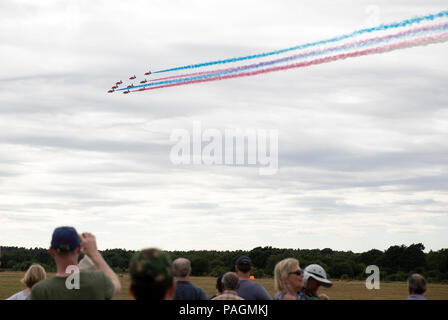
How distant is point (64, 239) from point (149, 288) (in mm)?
2848

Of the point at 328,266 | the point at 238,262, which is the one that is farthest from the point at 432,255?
the point at 238,262

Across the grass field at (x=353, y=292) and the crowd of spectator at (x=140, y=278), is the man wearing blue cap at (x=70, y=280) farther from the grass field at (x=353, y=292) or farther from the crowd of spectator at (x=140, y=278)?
the grass field at (x=353, y=292)

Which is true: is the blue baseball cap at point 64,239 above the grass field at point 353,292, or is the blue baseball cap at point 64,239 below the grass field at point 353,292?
above

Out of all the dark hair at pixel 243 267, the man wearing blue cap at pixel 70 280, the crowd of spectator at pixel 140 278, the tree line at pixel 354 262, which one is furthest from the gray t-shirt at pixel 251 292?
the tree line at pixel 354 262

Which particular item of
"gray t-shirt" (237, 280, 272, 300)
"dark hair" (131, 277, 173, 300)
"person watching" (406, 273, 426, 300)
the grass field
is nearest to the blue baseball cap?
"dark hair" (131, 277, 173, 300)

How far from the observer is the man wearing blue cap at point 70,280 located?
745 centimetres

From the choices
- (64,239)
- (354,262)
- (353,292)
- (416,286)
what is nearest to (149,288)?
(64,239)

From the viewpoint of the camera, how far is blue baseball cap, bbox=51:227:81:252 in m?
7.52

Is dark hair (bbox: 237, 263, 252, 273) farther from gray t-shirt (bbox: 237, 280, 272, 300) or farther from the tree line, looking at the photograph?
the tree line

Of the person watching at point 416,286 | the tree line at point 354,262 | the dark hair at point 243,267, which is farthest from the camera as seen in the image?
the tree line at point 354,262

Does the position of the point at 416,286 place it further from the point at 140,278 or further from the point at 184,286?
the point at 140,278
